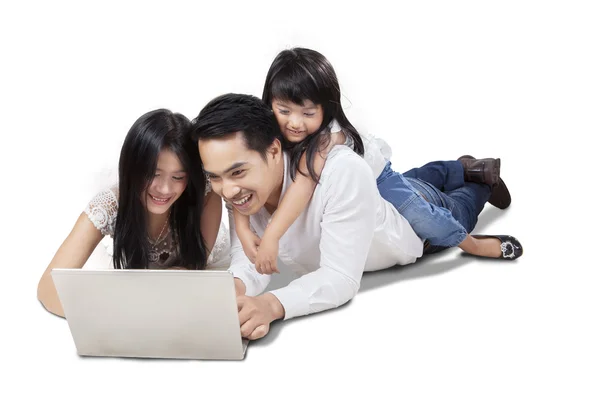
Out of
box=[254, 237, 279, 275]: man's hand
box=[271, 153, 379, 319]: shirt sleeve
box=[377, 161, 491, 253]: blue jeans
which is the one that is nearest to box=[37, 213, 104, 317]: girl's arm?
box=[254, 237, 279, 275]: man's hand

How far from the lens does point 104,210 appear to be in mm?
3236

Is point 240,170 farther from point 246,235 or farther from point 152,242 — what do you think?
point 152,242

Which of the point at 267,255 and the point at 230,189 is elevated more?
the point at 230,189

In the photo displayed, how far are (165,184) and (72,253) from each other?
524 millimetres

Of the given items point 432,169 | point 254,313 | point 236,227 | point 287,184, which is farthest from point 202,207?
point 432,169

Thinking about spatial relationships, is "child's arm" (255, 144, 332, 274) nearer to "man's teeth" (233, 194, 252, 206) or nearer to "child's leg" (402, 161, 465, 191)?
"man's teeth" (233, 194, 252, 206)

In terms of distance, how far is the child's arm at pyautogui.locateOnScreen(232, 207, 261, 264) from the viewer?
315 cm

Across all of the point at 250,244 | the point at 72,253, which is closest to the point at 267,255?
the point at 250,244

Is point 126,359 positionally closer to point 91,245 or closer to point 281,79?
point 91,245

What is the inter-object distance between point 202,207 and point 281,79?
0.68m

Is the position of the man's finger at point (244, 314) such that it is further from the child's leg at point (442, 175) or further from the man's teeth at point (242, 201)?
the child's leg at point (442, 175)

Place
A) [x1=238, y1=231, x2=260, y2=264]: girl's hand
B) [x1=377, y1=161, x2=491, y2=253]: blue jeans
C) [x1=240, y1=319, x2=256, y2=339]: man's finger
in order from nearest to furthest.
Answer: [x1=240, y1=319, x2=256, y2=339]: man's finger → [x1=238, y1=231, x2=260, y2=264]: girl's hand → [x1=377, y1=161, x2=491, y2=253]: blue jeans

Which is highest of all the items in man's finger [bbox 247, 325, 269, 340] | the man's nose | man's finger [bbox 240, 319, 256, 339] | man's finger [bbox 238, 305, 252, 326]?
the man's nose

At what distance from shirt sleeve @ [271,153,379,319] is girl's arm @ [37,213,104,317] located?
829 mm
